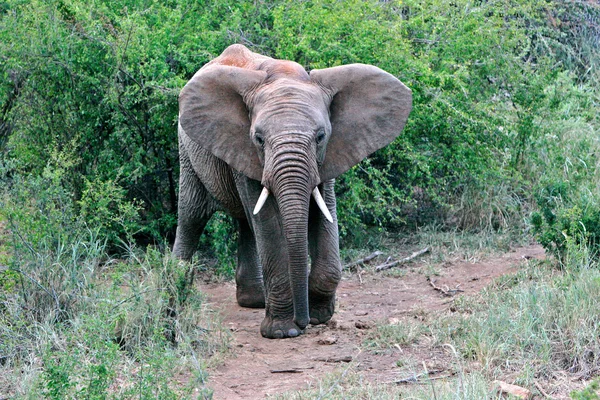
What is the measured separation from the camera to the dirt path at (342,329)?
5.47 meters

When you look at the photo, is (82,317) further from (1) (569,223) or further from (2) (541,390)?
(1) (569,223)

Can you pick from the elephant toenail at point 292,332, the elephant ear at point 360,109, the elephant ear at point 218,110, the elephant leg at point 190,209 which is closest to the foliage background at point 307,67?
the elephant leg at point 190,209

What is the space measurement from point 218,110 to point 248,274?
5.41ft

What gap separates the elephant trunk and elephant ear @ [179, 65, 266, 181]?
674 mm

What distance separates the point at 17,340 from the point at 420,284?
12.1 ft

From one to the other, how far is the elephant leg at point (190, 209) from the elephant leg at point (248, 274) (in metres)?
0.33

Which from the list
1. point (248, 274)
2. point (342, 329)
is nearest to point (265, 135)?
A: point (342, 329)

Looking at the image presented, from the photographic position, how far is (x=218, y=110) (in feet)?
21.4

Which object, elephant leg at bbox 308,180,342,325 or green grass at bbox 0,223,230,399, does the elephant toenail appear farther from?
green grass at bbox 0,223,230,399

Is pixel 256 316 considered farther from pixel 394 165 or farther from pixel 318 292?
pixel 394 165

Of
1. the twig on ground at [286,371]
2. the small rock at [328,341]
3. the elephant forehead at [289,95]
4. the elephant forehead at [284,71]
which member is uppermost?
the elephant forehead at [284,71]

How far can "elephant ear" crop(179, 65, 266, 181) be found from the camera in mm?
6445

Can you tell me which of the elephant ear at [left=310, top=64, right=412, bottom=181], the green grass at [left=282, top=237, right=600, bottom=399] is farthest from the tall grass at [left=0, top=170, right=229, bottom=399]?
the elephant ear at [left=310, top=64, right=412, bottom=181]

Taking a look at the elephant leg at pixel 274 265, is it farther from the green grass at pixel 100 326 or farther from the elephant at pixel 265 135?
the green grass at pixel 100 326
